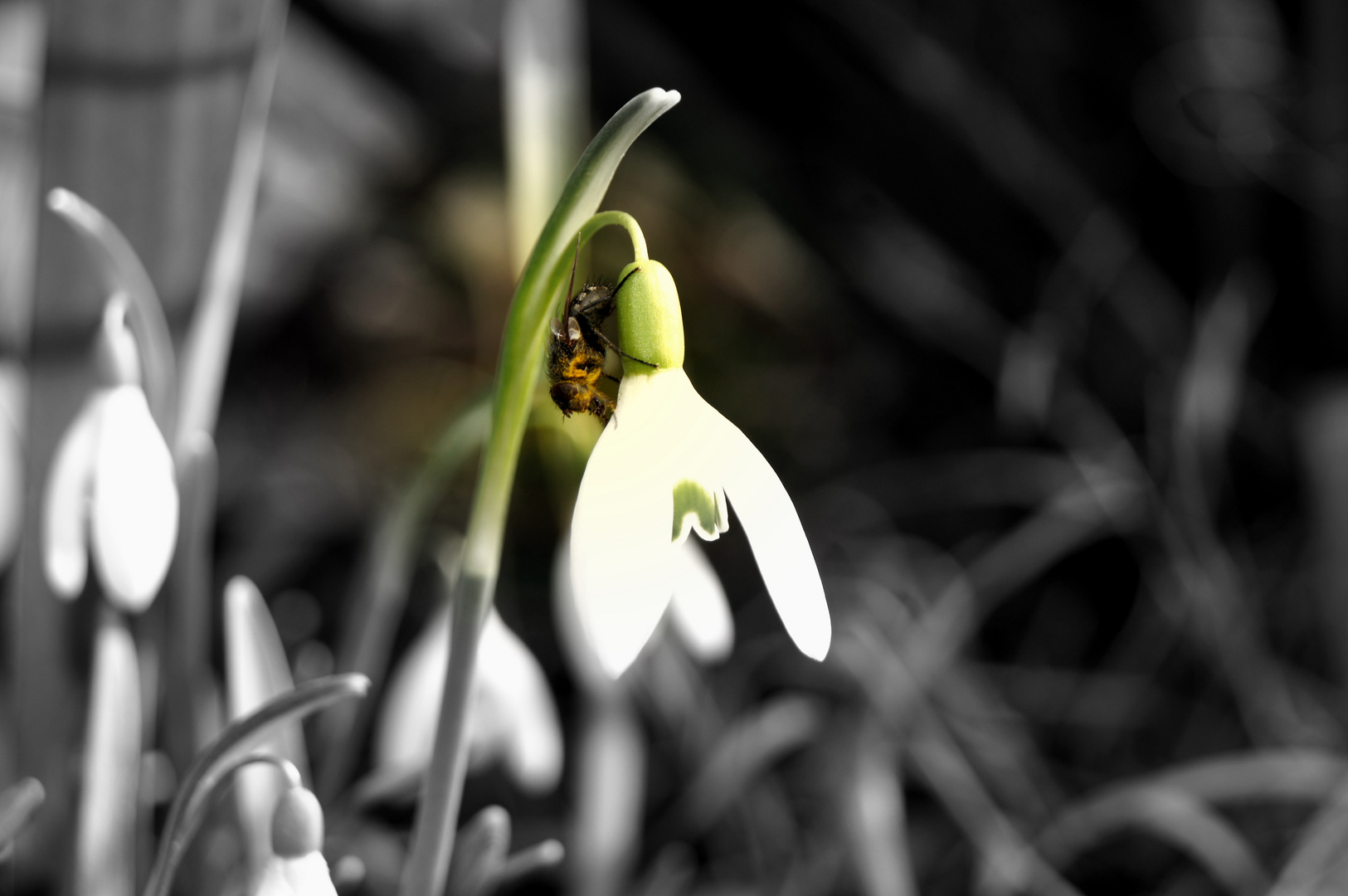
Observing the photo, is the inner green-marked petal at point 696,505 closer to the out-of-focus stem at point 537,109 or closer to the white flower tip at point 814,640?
the white flower tip at point 814,640

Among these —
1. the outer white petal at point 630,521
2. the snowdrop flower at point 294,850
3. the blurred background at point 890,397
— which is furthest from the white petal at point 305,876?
the blurred background at point 890,397

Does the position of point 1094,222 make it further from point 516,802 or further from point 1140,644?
point 516,802

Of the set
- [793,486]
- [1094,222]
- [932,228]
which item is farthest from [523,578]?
[1094,222]

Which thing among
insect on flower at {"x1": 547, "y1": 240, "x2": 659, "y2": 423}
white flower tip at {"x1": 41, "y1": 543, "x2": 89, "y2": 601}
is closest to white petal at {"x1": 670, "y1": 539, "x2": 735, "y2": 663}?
insect on flower at {"x1": 547, "y1": 240, "x2": 659, "y2": 423}

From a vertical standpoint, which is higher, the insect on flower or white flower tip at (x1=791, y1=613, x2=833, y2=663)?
the insect on flower

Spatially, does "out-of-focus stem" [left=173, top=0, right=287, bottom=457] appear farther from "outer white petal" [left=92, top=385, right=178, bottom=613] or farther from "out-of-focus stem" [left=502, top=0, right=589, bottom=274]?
"out-of-focus stem" [left=502, top=0, right=589, bottom=274]

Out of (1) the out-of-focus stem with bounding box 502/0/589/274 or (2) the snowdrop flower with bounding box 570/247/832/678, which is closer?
(2) the snowdrop flower with bounding box 570/247/832/678

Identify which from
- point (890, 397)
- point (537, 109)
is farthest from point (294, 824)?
point (890, 397)

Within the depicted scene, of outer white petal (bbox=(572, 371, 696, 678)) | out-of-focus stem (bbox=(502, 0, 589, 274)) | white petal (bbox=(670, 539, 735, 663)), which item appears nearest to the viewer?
outer white petal (bbox=(572, 371, 696, 678))
